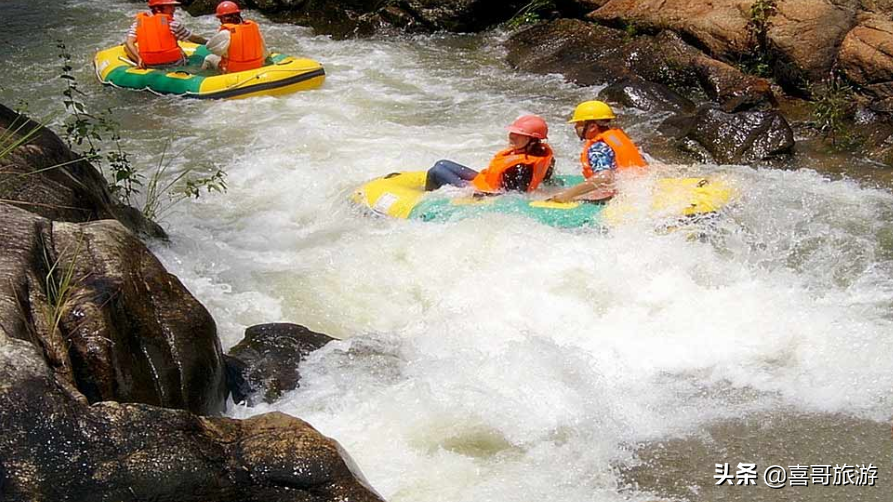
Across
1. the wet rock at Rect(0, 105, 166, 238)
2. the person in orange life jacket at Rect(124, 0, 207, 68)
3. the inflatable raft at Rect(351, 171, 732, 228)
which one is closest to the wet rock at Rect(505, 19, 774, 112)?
the inflatable raft at Rect(351, 171, 732, 228)

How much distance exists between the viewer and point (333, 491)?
3131 millimetres

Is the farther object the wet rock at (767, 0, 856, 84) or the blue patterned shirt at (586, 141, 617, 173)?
the wet rock at (767, 0, 856, 84)

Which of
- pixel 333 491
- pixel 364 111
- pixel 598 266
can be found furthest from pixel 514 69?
pixel 333 491

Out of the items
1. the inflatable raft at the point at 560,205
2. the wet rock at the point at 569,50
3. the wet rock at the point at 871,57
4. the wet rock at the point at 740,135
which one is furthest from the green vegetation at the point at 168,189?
the wet rock at the point at 871,57

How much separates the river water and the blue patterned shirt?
0.22m

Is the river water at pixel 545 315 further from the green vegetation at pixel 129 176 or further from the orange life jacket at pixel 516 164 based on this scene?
the orange life jacket at pixel 516 164

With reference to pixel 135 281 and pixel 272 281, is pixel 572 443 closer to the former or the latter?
pixel 135 281

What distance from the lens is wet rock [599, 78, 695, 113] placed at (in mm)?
9812

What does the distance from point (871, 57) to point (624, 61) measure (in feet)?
8.70

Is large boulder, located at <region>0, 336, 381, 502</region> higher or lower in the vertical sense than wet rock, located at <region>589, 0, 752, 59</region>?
higher

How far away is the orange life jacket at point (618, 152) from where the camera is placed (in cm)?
699

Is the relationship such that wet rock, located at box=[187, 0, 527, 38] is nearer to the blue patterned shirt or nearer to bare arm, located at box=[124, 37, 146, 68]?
bare arm, located at box=[124, 37, 146, 68]

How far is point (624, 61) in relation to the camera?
431 inches

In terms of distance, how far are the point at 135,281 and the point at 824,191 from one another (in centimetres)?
541
